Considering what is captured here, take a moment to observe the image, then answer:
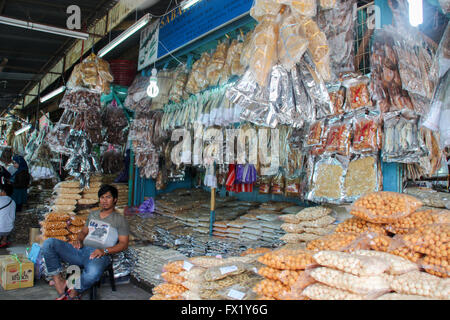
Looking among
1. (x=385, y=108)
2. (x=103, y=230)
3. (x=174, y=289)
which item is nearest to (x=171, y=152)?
(x=103, y=230)

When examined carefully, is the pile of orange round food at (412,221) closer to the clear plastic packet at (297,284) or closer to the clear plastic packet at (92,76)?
the clear plastic packet at (297,284)

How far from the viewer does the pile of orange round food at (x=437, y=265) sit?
1.75 m

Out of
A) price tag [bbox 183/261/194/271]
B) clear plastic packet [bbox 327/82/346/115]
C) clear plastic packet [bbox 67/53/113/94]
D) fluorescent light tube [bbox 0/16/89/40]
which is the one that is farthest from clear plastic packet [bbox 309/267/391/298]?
fluorescent light tube [bbox 0/16/89/40]

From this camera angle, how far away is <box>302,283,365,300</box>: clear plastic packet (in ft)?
5.55

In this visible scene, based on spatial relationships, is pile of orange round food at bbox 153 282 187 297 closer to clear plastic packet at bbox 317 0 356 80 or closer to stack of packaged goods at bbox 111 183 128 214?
clear plastic packet at bbox 317 0 356 80

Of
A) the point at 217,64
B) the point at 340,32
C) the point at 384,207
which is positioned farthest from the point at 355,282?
the point at 217,64

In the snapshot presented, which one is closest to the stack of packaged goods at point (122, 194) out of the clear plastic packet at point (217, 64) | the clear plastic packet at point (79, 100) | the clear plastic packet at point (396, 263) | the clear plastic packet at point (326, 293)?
the clear plastic packet at point (79, 100)

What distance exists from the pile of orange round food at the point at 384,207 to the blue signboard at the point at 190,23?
2.23m

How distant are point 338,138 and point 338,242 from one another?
3.46 ft

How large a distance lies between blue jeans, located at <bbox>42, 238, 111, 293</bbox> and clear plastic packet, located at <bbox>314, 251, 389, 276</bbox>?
2531 millimetres

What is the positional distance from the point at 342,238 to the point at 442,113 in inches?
48.8

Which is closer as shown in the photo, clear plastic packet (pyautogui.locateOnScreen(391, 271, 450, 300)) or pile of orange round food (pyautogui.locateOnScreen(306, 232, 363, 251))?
clear plastic packet (pyautogui.locateOnScreen(391, 271, 450, 300))

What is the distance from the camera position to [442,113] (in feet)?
8.22
